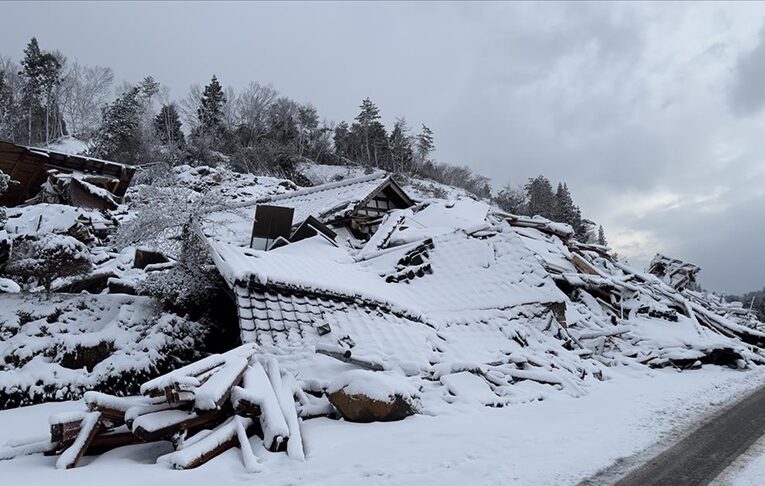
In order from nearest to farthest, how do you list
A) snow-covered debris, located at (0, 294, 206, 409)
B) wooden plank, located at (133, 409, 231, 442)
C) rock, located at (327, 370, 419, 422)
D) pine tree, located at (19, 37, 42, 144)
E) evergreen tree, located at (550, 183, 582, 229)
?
wooden plank, located at (133, 409, 231, 442) → rock, located at (327, 370, 419, 422) → snow-covered debris, located at (0, 294, 206, 409) → pine tree, located at (19, 37, 42, 144) → evergreen tree, located at (550, 183, 582, 229)

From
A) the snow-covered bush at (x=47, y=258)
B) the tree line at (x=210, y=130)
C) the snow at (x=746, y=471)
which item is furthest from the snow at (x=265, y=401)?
the tree line at (x=210, y=130)

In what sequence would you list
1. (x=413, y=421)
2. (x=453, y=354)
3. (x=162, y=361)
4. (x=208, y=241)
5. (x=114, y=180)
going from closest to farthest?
(x=413, y=421)
(x=162, y=361)
(x=453, y=354)
(x=208, y=241)
(x=114, y=180)

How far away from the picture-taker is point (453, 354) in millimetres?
8180

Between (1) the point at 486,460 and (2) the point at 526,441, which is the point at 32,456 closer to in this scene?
(1) the point at 486,460

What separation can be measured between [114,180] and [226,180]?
10.1 m

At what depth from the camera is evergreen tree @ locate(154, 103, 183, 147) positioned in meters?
47.4

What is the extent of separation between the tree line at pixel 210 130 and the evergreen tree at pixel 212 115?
0.12m

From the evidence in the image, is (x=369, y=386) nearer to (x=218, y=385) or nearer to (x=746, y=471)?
(x=218, y=385)

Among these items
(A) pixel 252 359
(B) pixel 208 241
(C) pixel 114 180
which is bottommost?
(A) pixel 252 359

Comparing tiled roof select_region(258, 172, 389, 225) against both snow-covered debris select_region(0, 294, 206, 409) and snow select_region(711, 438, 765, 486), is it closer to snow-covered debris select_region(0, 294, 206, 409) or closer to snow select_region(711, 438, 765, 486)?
snow-covered debris select_region(0, 294, 206, 409)

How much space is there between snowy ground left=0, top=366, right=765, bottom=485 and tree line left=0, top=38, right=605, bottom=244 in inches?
1524

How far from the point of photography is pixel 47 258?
7.73 m

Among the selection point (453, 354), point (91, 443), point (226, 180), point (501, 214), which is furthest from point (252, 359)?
point (226, 180)

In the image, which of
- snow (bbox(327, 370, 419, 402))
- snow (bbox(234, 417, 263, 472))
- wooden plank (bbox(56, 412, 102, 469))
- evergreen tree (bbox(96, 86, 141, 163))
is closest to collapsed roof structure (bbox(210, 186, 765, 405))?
snow (bbox(327, 370, 419, 402))
